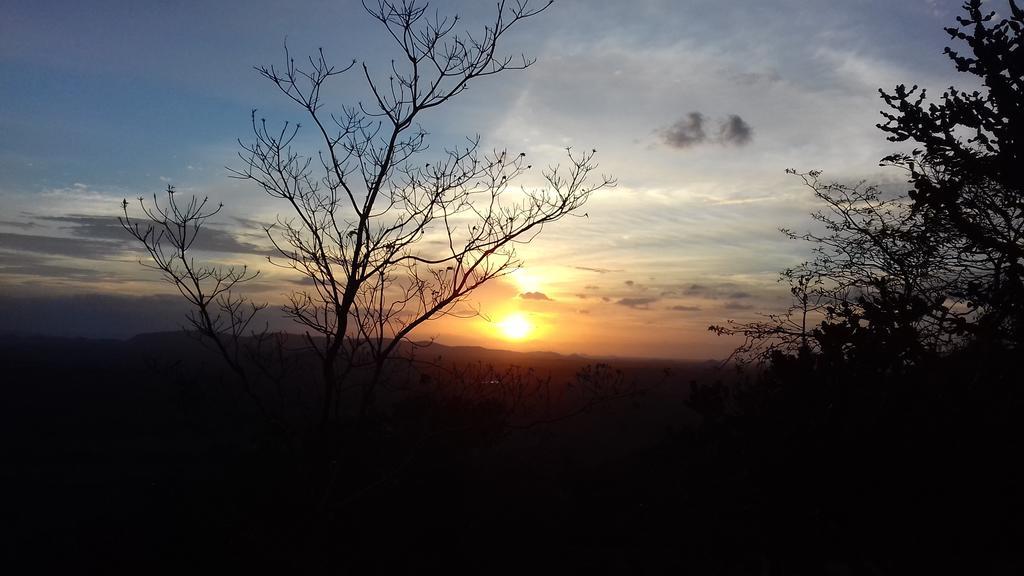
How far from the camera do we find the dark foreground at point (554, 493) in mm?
5992

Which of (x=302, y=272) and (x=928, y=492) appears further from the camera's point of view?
(x=302, y=272)

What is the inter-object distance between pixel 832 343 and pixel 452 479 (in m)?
11.3

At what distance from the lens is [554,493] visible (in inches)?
743

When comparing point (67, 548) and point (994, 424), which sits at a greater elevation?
point (994, 424)

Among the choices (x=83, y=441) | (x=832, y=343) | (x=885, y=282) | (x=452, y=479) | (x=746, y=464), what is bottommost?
(x=83, y=441)

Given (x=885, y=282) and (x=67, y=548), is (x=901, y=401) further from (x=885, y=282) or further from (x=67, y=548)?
(x=67, y=548)

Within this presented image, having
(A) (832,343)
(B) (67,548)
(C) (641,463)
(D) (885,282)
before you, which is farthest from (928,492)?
(B) (67,548)

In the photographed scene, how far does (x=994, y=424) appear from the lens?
5973mm

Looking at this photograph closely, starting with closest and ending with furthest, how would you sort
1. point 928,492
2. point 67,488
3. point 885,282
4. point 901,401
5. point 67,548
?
1. point 928,492
2. point 901,401
3. point 885,282
4. point 67,548
5. point 67,488

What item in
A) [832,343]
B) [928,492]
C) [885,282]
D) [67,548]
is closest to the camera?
[928,492]

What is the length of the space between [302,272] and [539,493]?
1309cm

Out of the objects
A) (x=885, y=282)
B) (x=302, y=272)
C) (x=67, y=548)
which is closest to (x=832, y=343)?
(x=885, y=282)

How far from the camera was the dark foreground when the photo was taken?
19.7 ft

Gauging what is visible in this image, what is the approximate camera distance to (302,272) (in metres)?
7.43
